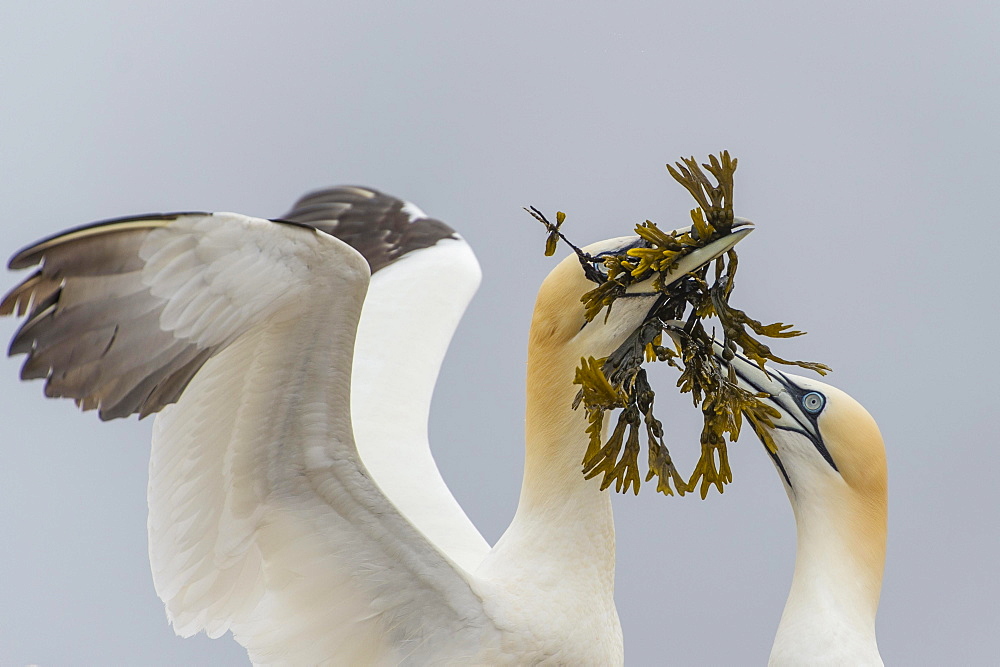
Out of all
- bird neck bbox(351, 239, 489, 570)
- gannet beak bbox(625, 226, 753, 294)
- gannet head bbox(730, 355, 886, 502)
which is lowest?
bird neck bbox(351, 239, 489, 570)

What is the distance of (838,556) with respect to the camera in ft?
12.0

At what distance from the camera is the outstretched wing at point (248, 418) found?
259 centimetres

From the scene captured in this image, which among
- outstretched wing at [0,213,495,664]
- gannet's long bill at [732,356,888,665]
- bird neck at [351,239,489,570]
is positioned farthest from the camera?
bird neck at [351,239,489,570]

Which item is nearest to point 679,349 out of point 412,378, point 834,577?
point 834,577

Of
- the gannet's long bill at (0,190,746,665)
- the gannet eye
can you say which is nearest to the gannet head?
the gannet eye

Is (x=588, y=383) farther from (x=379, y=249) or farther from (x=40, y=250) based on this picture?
(x=379, y=249)

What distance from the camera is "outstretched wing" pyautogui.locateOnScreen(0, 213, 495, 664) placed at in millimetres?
2590

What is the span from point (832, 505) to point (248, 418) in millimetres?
1754

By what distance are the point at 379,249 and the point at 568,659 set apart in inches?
92.3

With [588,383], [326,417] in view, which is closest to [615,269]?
[588,383]

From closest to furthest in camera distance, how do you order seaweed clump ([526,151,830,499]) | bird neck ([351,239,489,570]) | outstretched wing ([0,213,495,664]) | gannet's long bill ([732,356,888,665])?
1. outstretched wing ([0,213,495,664])
2. seaweed clump ([526,151,830,499])
3. gannet's long bill ([732,356,888,665])
4. bird neck ([351,239,489,570])

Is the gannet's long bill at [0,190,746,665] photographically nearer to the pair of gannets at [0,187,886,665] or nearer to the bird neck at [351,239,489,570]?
the pair of gannets at [0,187,886,665]

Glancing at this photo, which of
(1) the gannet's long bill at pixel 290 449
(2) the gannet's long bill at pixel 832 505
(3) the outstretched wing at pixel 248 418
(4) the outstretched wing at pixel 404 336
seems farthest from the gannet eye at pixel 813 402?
(4) the outstretched wing at pixel 404 336

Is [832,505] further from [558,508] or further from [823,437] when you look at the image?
[558,508]
